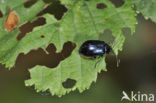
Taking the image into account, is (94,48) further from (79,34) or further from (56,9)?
(56,9)

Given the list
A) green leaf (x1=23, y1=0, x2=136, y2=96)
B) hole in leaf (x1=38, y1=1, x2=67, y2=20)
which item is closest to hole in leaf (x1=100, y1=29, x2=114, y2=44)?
green leaf (x1=23, y1=0, x2=136, y2=96)

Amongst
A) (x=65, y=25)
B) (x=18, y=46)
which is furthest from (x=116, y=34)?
(x=18, y=46)

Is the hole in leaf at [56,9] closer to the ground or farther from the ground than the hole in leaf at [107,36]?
farther from the ground

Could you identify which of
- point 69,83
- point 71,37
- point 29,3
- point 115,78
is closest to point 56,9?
point 29,3

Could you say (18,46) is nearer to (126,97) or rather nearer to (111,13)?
(111,13)

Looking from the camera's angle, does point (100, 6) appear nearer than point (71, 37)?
No

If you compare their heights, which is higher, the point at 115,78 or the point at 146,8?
the point at 146,8

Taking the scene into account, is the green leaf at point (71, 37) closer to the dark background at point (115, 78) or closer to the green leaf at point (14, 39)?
the green leaf at point (14, 39)

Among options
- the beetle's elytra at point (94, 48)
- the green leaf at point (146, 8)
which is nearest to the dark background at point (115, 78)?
the beetle's elytra at point (94, 48)
